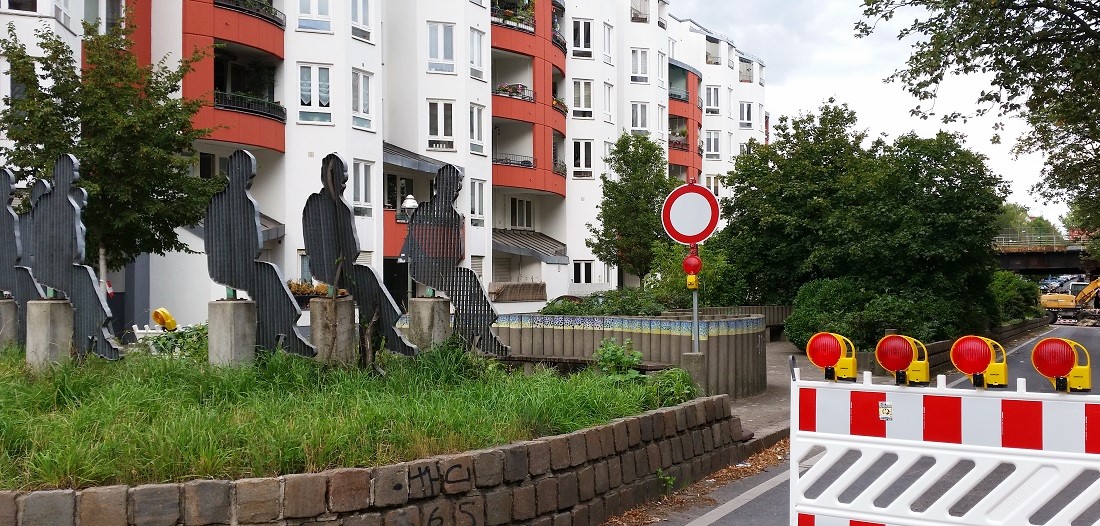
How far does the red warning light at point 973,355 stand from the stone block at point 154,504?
3913mm

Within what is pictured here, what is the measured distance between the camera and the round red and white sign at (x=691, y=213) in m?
11.5

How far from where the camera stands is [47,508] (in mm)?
5094

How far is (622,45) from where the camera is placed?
5884 centimetres

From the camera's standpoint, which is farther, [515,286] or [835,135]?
[515,286]

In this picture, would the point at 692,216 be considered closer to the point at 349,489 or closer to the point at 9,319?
the point at 349,489

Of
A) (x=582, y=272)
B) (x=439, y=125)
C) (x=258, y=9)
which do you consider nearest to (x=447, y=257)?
(x=258, y=9)

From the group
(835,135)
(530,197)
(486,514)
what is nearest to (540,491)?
(486,514)

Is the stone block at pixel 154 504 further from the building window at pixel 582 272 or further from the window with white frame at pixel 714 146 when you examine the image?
the window with white frame at pixel 714 146

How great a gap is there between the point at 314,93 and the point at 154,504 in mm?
28728

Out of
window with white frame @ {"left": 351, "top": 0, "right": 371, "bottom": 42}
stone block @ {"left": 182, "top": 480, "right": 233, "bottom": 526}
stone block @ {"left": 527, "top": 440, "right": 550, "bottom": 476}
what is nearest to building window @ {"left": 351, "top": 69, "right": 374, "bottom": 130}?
window with white frame @ {"left": 351, "top": 0, "right": 371, "bottom": 42}

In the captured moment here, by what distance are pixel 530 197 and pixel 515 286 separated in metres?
10.4

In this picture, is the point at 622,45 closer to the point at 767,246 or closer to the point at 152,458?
the point at 767,246

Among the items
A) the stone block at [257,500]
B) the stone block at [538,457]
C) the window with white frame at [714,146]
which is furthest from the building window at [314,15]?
the window with white frame at [714,146]

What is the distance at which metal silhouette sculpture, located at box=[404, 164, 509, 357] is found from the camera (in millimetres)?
10148
